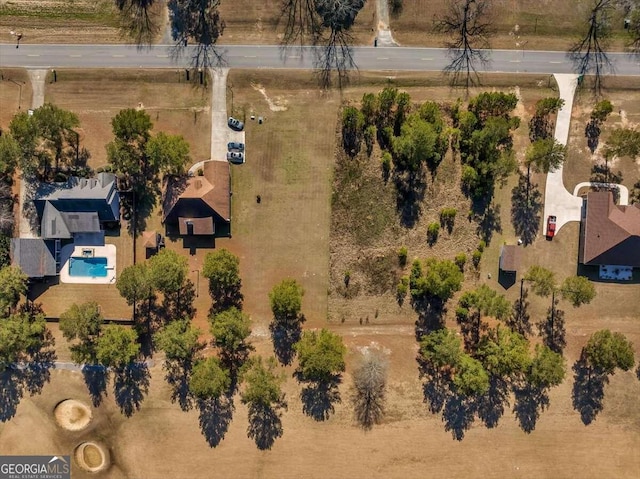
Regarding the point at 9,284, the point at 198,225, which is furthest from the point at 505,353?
the point at 9,284

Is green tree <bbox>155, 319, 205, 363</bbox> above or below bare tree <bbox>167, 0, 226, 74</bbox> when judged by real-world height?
below

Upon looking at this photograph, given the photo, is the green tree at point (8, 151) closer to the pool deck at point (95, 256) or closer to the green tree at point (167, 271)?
the pool deck at point (95, 256)

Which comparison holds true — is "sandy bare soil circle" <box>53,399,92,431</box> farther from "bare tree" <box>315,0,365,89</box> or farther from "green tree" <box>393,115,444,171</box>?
"bare tree" <box>315,0,365,89</box>

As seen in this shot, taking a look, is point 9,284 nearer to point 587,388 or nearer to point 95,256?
point 95,256

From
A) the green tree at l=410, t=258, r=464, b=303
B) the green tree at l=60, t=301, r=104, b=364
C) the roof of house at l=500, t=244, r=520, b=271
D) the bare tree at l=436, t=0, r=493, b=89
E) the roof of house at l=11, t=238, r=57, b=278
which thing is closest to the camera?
the green tree at l=60, t=301, r=104, b=364

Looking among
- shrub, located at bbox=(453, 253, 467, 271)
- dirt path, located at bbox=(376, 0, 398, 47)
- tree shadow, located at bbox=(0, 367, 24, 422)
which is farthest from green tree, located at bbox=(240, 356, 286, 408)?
dirt path, located at bbox=(376, 0, 398, 47)
